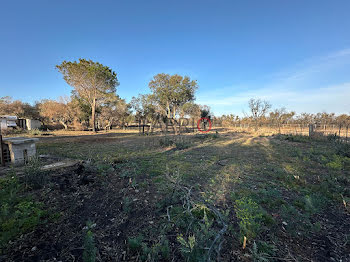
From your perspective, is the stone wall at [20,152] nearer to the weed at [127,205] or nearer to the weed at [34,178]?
the weed at [34,178]

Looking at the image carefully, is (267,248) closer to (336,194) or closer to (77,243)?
(77,243)

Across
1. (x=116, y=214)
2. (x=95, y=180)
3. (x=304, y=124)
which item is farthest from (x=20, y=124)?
(x=304, y=124)

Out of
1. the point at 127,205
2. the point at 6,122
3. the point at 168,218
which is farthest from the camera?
the point at 6,122

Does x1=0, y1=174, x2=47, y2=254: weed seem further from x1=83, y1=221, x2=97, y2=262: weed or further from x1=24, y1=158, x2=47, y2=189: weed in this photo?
x1=83, y1=221, x2=97, y2=262: weed

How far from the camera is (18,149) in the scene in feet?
13.8

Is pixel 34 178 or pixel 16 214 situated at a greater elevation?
pixel 34 178

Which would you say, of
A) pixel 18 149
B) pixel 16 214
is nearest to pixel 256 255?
pixel 16 214

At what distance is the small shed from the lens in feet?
13.5

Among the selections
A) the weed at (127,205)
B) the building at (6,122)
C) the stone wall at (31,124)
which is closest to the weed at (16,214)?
the weed at (127,205)

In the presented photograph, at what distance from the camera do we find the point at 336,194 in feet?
10.3

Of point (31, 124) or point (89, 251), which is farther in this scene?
point (31, 124)

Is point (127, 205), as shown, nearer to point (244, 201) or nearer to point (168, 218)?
point (168, 218)

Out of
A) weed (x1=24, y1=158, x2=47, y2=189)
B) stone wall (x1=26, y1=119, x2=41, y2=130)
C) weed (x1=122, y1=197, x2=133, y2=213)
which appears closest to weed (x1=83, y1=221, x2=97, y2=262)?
weed (x1=122, y1=197, x2=133, y2=213)

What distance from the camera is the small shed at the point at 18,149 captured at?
13.5 ft
